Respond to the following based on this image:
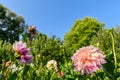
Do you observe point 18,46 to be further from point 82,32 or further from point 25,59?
point 82,32

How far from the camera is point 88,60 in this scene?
2.76 meters

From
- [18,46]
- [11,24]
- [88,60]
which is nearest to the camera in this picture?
[88,60]

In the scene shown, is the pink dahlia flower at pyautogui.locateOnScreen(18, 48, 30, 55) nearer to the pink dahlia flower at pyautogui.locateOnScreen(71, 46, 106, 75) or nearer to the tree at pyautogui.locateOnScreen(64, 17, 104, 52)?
the pink dahlia flower at pyautogui.locateOnScreen(71, 46, 106, 75)

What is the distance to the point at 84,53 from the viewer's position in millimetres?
2801

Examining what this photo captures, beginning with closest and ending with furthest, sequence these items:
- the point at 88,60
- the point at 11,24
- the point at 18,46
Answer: the point at 88,60 < the point at 18,46 < the point at 11,24

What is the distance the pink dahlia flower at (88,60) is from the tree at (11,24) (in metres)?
52.8

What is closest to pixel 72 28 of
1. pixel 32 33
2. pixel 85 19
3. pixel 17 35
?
pixel 85 19

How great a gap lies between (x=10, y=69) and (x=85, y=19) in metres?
56.8

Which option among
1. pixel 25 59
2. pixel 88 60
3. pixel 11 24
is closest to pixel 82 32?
pixel 11 24

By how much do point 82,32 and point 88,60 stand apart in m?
54.8

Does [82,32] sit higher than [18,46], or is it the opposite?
[82,32]

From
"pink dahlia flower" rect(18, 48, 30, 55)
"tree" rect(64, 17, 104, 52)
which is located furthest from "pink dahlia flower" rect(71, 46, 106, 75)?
"tree" rect(64, 17, 104, 52)

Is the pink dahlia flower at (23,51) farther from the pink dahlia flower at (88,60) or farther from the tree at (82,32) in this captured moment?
the tree at (82,32)

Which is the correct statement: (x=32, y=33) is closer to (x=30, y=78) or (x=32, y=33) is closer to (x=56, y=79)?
(x=30, y=78)
